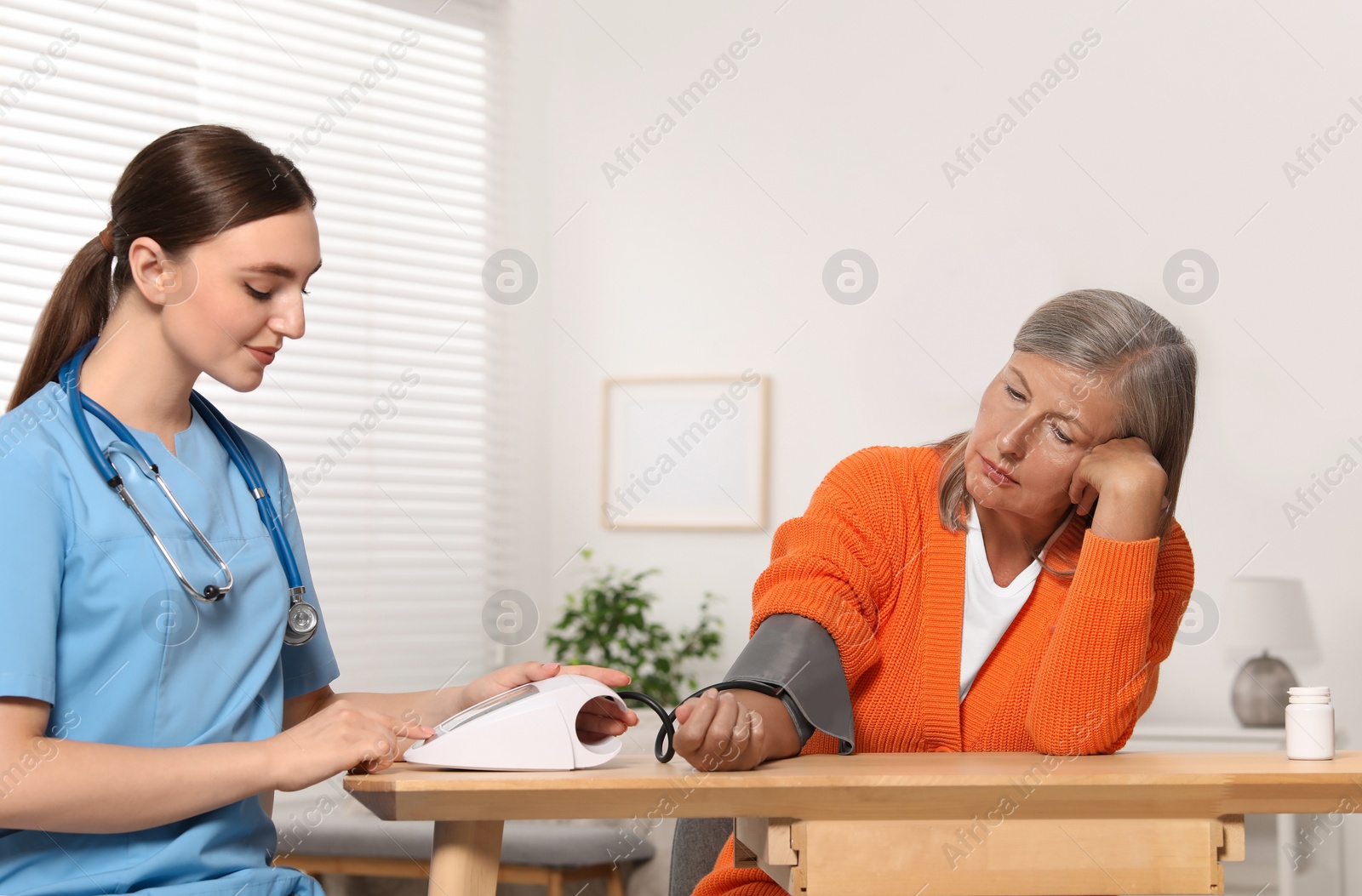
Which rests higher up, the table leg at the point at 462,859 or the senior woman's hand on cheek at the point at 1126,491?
the senior woman's hand on cheek at the point at 1126,491

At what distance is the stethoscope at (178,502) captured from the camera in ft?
3.76

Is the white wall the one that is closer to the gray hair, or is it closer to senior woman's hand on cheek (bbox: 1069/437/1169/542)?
the gray hair

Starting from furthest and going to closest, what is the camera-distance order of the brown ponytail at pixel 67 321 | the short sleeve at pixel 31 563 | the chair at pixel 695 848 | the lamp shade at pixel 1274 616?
the lamp shade at pixel 1274 616 → the chair at pixel 695 848 → the brown ponytail at pixel 67 321 → the short sleeve at pixel 31 563

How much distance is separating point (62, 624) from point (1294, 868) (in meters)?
2.78

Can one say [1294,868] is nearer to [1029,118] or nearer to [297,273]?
[1029,118]

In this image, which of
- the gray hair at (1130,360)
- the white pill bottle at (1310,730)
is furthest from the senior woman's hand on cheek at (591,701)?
the white pill bottle at (1310,730)

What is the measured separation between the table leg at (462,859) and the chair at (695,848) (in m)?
0.54

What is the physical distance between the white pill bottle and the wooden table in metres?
0.12

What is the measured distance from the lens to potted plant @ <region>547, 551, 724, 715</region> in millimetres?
3684

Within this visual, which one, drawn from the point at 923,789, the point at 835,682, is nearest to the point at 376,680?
the point at 835,682

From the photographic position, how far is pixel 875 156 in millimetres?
3615

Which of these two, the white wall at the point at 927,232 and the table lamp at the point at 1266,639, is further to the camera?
the white wall at the point at 927,232

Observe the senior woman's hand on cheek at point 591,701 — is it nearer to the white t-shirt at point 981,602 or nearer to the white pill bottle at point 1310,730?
the white t-shirt at point 981,602

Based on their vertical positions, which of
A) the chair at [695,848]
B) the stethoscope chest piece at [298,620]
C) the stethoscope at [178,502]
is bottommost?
the chair at [695,848]
